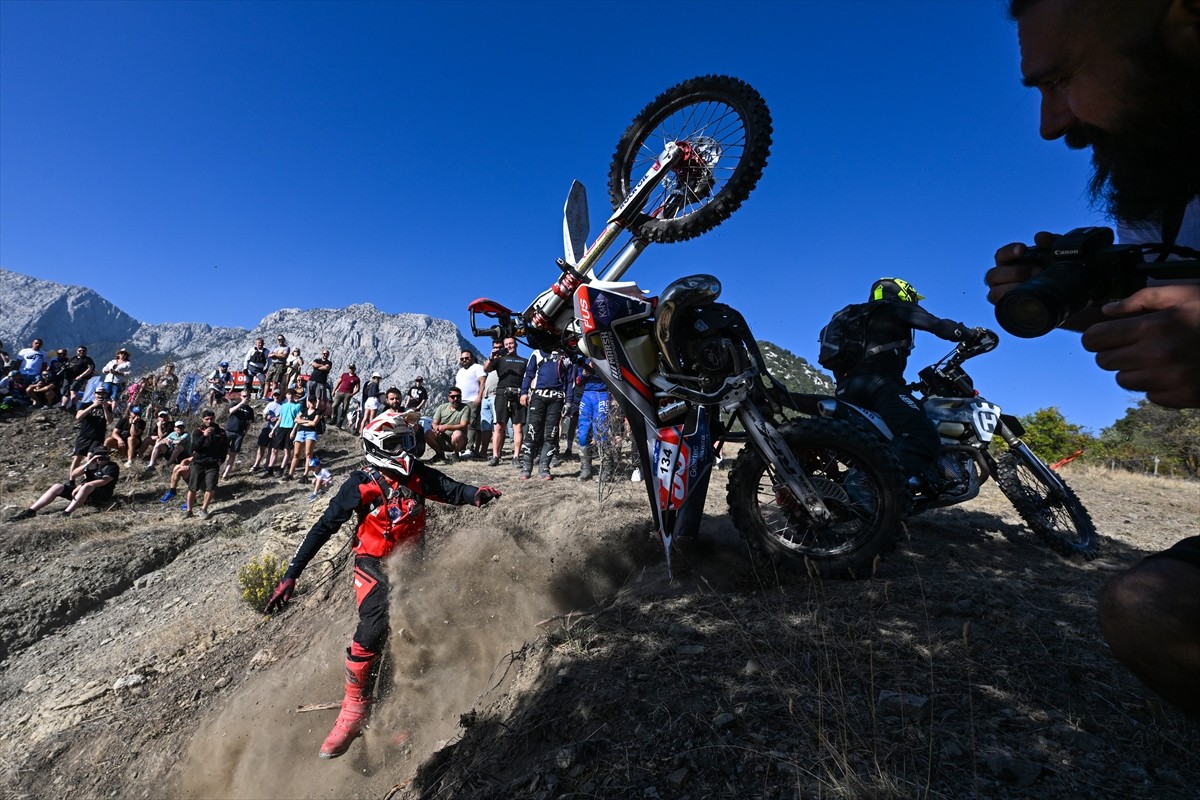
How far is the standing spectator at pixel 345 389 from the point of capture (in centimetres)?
1571

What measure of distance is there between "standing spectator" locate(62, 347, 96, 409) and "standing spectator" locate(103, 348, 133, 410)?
7.34 feet

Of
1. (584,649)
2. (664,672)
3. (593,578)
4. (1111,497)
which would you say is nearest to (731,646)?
(664,672)

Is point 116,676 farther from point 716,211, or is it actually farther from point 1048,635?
point 1048,635

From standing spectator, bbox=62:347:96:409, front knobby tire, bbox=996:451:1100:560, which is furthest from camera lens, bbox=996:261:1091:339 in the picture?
standing spectator, bbox=62:347:96:409

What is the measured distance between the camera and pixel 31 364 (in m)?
15.6

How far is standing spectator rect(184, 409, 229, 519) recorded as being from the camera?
35.2 ft

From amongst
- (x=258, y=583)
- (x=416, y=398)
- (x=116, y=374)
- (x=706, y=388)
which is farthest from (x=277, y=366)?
(x=706, y=388)

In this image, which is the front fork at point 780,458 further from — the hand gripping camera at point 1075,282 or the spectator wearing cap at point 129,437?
the spectator wearing cap at point 129,437

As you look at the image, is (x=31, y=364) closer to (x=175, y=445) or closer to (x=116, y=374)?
(x=116, y=374)

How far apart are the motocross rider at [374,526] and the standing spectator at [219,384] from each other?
1411 centimetres

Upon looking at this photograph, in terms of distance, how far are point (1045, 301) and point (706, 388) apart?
101 inches

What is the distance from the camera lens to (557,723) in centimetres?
224

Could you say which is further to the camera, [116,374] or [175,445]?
[116,374]

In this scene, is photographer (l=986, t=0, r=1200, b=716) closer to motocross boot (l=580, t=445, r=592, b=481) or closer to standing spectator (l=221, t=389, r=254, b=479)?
motocross boot (l=580, t=445, r=592, b=481)
